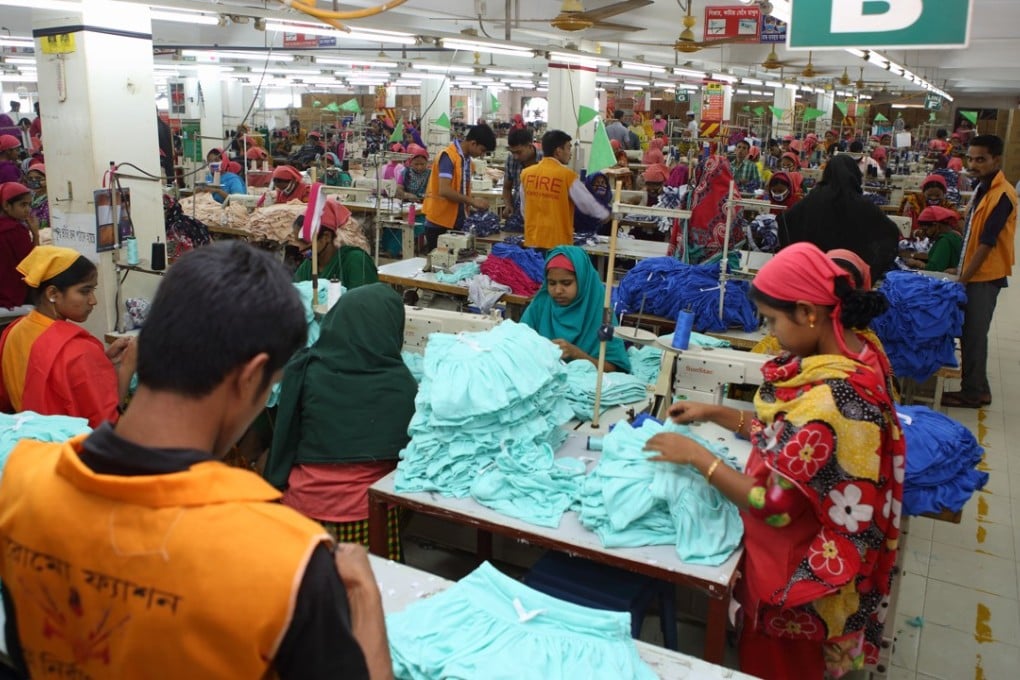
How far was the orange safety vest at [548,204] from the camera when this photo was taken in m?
6.21

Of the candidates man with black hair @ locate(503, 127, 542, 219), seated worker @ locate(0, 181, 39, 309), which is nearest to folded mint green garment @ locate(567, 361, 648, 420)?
seated worker @ locate(0, 181, 39, 309)

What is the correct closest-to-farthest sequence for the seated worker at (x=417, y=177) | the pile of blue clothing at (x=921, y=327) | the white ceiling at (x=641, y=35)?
the pile of blue clothing at (x=921, y=327), the seated worker at (x=417, y=177), the white ceiling at (x=641, y=35)

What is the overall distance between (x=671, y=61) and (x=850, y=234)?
10566 mm

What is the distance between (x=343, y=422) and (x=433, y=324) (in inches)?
32.5

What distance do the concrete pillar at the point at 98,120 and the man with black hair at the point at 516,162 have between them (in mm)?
2813

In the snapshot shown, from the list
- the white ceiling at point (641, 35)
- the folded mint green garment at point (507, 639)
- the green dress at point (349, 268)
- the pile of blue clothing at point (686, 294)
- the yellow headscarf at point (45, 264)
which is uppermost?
the white ceiling at point (641, 35)

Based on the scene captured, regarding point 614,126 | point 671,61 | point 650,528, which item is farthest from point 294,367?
point 671,61

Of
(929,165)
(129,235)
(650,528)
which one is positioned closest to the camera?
(650,528)

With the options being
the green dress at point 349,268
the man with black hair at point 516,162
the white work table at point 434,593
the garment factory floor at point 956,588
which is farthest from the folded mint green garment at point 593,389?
the man with black hair at point 516,162

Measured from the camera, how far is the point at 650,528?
231 centimetres

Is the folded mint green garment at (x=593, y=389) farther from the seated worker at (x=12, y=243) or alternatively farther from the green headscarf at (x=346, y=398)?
the seated worker at (x=12, y=243)

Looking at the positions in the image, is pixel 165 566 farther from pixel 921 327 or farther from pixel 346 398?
pixel 921 327

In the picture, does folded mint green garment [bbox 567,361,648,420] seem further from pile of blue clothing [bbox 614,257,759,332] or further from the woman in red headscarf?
pile of blue clothing [bbox 614,257,759,332]

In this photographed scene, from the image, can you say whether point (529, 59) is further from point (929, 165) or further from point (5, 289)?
point (5, 289)
